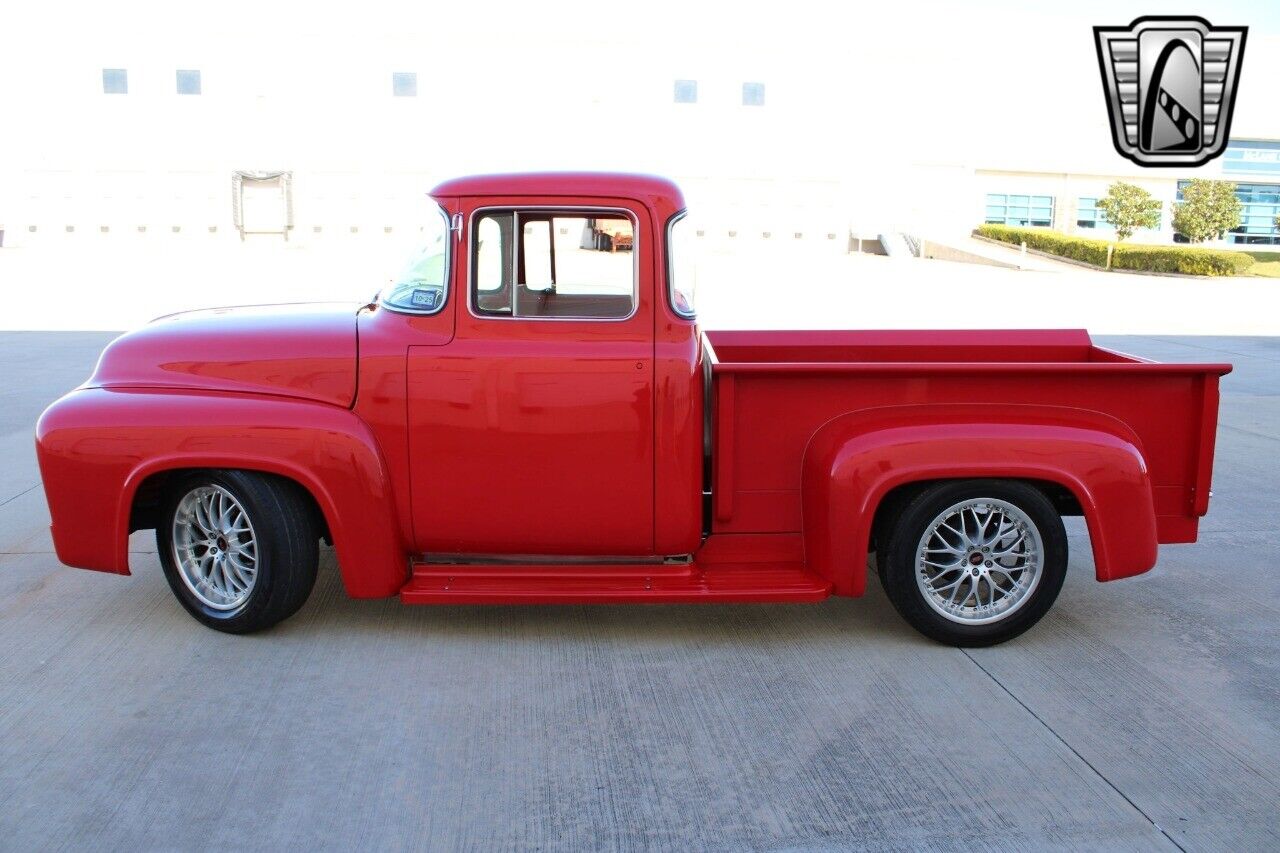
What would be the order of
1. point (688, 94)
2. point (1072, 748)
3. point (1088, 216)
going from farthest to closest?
point (1088, 216) < point (688, 94) < point (1072, 748)

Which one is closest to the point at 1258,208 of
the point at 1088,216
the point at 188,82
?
the point at 1088,216

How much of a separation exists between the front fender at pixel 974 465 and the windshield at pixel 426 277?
1682mm

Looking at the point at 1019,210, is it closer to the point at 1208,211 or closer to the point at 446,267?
the point at 1208,211

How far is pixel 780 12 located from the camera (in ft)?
161

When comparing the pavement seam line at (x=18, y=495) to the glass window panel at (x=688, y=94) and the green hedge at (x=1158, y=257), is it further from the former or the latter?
the glass window panel at (x=688, y=94)

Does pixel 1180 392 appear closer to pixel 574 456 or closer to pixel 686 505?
pixel 686 505

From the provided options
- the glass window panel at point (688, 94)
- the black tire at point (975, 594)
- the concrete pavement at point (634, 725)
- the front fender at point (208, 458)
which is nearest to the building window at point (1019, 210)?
the glass window panel at point (688, 94)

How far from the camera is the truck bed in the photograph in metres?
4.91

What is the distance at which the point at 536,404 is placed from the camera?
16.0 feet

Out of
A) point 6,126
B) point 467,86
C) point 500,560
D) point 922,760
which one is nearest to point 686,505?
point 500,560

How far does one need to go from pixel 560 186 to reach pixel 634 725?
7.06 feet

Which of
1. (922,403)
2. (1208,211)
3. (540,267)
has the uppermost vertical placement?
(1208,211)

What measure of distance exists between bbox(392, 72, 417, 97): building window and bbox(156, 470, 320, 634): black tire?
45753mm

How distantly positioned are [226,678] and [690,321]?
2.29m
